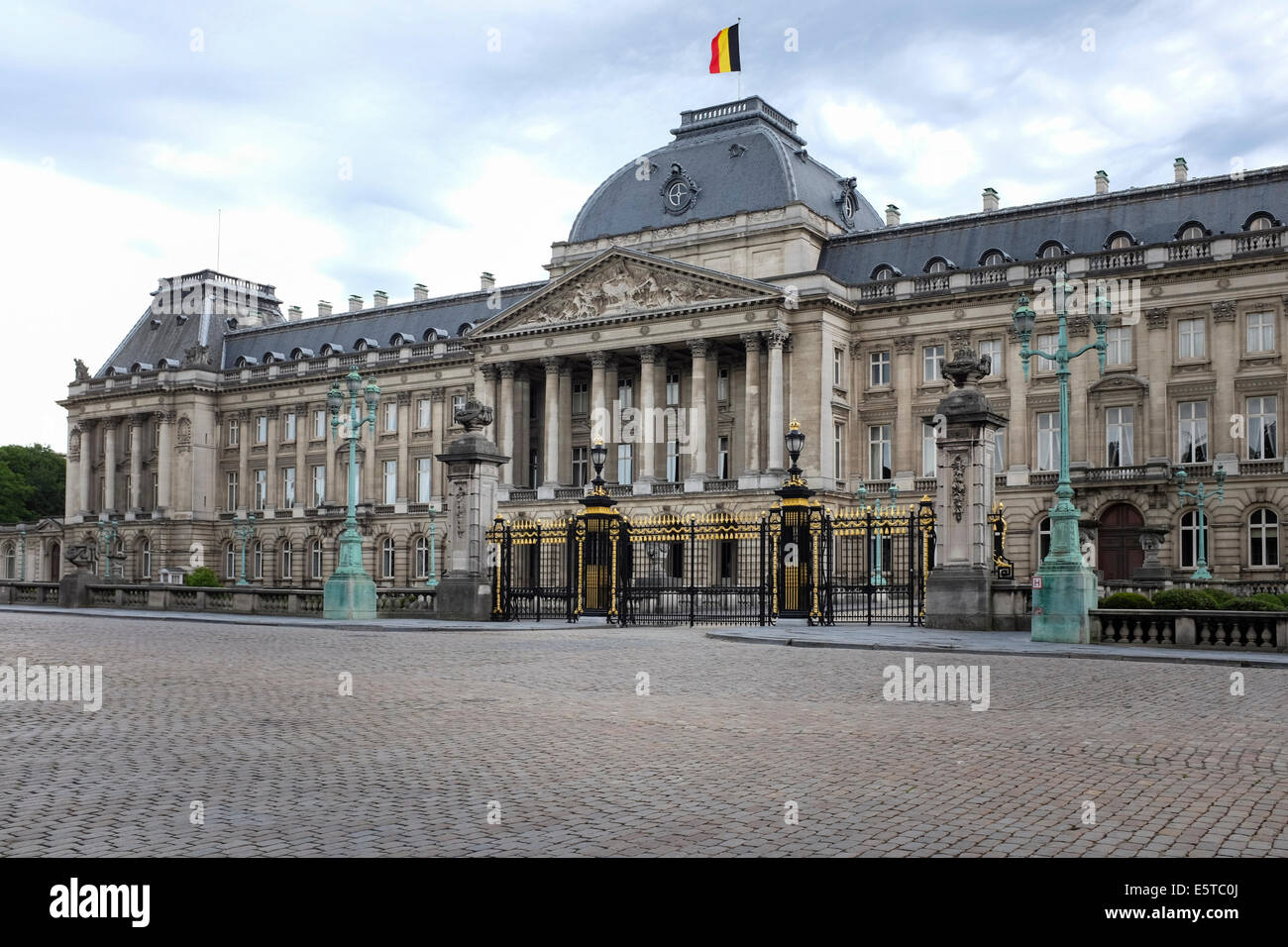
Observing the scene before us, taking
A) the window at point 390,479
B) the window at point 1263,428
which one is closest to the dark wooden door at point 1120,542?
the window at point 1263,428

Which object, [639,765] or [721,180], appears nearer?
[639,765]

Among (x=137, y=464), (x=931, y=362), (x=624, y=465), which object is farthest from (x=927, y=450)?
(x=137, y=464)

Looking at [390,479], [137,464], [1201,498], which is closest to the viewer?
[1201,498]

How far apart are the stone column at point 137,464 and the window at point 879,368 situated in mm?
Result: 57885

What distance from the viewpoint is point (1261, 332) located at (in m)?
60.0

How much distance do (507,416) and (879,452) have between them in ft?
74.0

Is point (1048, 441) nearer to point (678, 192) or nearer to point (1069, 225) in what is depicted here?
point (1069, 225)

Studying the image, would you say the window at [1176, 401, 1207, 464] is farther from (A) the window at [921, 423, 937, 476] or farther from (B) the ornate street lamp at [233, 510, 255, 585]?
(B) the ornate street lamp at [233, 510, 255, 585]

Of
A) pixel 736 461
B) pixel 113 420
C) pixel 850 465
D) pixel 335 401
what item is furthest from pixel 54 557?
pixel 335 401

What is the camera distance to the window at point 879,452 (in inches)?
2778

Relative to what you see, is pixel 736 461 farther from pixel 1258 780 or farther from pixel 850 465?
pixel 1258 780

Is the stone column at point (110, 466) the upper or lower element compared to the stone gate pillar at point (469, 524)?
upper

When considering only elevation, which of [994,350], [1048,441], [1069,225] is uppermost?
[1069,225]

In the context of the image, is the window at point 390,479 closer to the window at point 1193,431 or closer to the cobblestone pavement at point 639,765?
the window at point 1193,431
